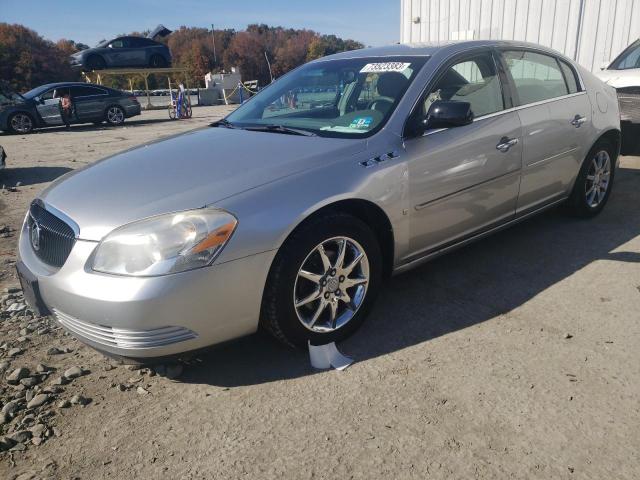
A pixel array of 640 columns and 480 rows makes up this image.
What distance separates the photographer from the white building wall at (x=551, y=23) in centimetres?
1014

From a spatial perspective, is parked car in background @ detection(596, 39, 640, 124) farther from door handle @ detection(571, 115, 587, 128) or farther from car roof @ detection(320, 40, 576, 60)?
car roof @ detection(320, 40, 576, 60)

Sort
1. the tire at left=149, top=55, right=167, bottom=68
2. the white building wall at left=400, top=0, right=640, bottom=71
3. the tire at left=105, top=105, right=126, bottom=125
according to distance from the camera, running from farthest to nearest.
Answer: the tire at left=149, top=55, right=167, bottom=68 < the tire at left=105, top=105, right=126, bottom=125 < the white building wall at left=400, top=0, right=640, bottom=71

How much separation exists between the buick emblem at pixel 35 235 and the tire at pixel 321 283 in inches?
48.2

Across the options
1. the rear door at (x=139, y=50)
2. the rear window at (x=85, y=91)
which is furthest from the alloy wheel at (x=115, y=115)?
the rear door at (x=139, y=50)

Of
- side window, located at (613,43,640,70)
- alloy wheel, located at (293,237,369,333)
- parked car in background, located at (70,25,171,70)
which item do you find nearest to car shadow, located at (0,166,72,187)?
alloy wheel, located at (293,237,369,333)


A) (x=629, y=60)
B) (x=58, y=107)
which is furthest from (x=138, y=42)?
(x=629, y=60)

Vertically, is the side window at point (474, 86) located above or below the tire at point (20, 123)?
above

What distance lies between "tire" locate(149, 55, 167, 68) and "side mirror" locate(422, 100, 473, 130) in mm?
27376

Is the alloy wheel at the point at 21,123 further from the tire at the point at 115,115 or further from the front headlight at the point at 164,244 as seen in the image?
the front headlight at the point at 164,244

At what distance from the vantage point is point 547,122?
3.91 meters

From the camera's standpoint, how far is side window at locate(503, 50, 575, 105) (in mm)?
3826

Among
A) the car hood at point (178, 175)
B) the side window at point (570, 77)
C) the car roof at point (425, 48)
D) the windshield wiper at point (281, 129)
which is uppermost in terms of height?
the car roof at point (425, 48)

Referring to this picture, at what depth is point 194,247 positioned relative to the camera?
89.6 inches

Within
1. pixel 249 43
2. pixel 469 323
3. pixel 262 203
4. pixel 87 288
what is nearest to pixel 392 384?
pixel 469 323
